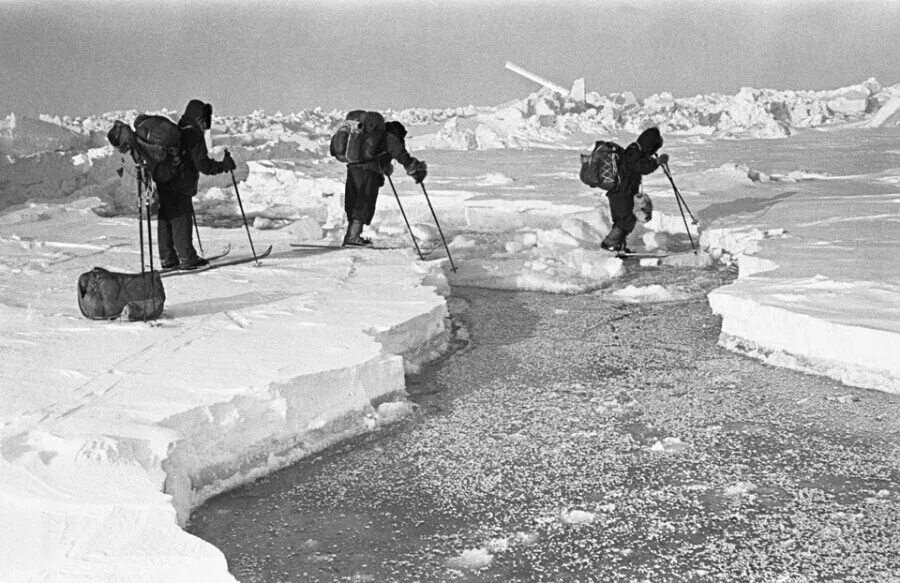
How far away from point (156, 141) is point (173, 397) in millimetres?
2766

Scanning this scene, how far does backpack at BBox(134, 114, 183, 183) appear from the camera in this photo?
17.7 ft

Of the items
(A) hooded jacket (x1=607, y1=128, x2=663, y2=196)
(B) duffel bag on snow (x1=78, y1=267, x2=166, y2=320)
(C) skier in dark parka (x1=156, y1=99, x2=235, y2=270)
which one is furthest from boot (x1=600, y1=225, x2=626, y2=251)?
(B) duffel bag on snow (x1=78, y1=267, x2=166, y2=320)

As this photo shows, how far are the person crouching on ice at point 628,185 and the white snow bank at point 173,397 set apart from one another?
2478mm

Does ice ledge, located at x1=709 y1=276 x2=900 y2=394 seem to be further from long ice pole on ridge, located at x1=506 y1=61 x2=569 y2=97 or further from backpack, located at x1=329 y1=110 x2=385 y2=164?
long ice pole on ridge, located at x1=506 y1=61 x2=569 y2=97

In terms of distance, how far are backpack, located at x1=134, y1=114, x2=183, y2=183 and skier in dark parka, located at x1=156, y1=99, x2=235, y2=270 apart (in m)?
0.26

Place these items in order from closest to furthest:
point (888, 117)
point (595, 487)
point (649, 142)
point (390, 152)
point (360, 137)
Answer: point (595, 487)
point (360, 137)
point (390, 152)
point (649, 142)
point (888, 117)

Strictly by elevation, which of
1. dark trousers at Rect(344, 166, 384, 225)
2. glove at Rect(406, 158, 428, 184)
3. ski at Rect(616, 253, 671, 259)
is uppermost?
glove at Rect(406, 158, 428, 184)

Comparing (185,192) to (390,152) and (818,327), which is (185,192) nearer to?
(390,152)

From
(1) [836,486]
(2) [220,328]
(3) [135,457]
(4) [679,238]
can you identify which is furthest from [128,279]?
(4) [679,238]

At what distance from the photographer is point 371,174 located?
→ 7.12 meters

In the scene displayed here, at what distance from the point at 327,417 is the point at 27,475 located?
119cm

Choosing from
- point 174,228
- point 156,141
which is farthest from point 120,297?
point 174,228

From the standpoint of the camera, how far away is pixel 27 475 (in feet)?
8.36

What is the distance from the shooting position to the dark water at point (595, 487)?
2.47m
